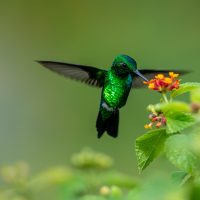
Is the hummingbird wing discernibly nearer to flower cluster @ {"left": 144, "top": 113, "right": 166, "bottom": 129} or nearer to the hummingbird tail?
the hummingbird tail

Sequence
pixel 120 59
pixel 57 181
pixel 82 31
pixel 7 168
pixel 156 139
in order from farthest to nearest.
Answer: pixel 82 31, pixel 120 59, pixel 7 168, pixel 57 181, pixel 156 139

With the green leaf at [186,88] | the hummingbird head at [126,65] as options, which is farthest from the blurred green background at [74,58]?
the green leaf at [186,88]

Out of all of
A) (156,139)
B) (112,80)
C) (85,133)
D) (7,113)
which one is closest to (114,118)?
(112,80)

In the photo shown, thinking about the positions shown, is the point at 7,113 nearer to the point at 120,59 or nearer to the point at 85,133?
the point at 85,133

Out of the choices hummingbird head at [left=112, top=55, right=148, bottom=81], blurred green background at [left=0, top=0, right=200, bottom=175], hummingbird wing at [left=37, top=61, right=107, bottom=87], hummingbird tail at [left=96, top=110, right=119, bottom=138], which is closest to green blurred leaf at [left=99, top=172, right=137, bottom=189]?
hummingbird tail at [left=96, top=110, right=119, bottom=138]

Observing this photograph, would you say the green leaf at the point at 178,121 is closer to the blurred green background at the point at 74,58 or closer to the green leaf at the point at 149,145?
the green leaf at the point at 149,145

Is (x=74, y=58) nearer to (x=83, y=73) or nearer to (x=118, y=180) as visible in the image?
(x=83, y=73)
